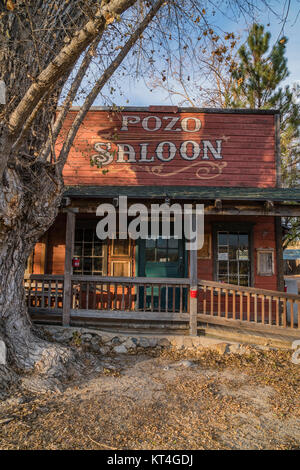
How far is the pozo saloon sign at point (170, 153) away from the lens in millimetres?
8773

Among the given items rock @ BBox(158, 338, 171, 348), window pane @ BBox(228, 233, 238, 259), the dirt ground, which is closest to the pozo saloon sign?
window pane @ BBox(228, 233, 238, 259)

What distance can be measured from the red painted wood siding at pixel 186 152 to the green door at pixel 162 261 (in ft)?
5.82

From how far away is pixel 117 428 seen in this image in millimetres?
3291

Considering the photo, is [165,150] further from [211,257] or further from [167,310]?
[167,310]

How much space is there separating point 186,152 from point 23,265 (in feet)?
18.4

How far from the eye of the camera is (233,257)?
27.3ft

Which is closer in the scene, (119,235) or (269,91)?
(119,235)

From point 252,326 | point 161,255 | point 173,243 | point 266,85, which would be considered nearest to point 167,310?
point 252,326

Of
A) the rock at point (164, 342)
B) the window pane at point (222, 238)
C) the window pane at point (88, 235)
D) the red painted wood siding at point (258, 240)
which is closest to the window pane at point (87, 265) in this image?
the window pane at point (88, 235)

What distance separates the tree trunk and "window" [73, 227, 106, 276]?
3.16 metres

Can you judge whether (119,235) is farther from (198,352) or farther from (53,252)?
(198,352)

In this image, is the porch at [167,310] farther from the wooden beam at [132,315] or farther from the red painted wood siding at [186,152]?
the red painted wood siding at [186,152]

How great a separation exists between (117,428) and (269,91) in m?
15.2

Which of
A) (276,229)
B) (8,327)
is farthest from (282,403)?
(276,229)
